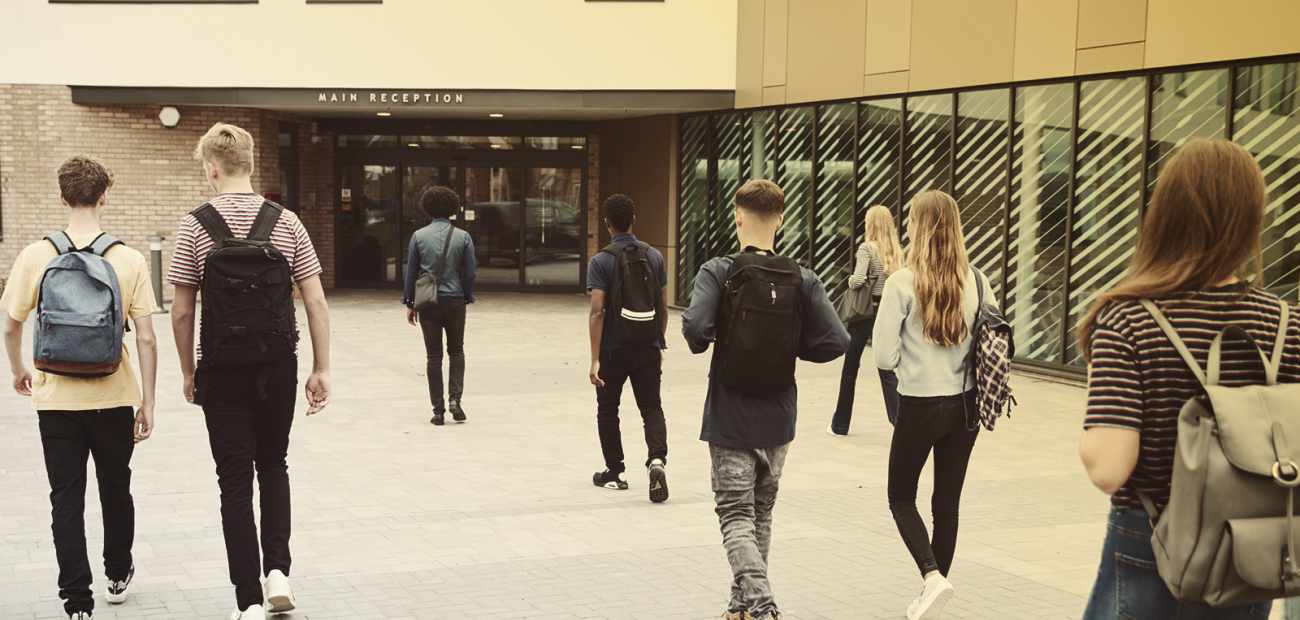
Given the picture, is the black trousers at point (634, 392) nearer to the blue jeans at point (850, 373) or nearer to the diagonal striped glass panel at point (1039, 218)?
the blue jeans at point (850, 373)

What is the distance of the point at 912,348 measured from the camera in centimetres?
470

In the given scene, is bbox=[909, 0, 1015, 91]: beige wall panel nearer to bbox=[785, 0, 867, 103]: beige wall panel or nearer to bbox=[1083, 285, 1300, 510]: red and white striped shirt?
bbox=[785, 0, 867, 103]: beige wall panel

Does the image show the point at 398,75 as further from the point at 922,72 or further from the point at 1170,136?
the point at 1170,136

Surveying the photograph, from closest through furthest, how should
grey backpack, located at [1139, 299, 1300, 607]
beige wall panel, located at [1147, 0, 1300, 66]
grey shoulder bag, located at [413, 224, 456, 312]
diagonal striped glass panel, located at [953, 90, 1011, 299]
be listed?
grey backpack, located at [1139, 299, 1300, 607], grey shoulder bag, located at [413, 224, 456, 312], beige wall panel, located at [1147, 0, 1300, 66], diagonal striped glass panel, located at [953, 90, 1011, 299]

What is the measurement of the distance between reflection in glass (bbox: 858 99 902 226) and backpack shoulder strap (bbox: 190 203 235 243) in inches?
429

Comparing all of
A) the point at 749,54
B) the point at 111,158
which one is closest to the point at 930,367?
the point at 749,54

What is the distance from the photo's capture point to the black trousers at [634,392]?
684cm

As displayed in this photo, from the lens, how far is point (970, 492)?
7.18 metres

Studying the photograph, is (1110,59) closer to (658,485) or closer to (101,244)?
(658,485)

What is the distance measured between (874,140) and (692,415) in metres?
6.43

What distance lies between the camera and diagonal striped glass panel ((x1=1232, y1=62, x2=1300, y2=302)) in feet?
32.6

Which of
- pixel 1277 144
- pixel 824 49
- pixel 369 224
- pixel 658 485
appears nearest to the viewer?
pixel 658 485

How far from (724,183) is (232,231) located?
14.3 metres

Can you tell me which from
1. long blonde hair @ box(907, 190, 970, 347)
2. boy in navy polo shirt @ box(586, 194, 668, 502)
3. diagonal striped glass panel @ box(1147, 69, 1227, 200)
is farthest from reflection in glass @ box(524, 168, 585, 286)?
long blonde hair @ box(907, 190, 970, 347)
